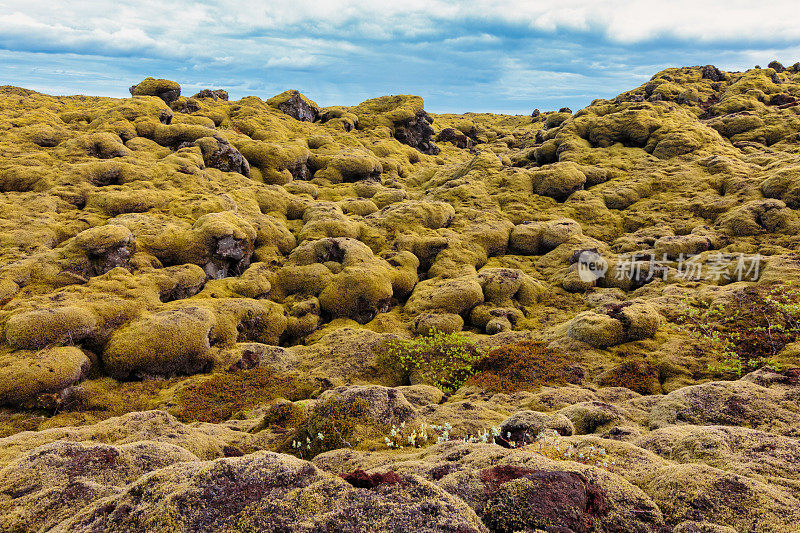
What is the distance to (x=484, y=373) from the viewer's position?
1557 centimetres

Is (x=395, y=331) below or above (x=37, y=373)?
below

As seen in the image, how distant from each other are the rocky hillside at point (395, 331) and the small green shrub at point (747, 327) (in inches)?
4.5

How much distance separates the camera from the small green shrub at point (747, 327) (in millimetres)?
13453

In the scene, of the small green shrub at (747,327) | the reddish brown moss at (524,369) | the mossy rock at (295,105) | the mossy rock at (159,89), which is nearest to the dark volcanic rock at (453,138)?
the mossy rock at (295,105)

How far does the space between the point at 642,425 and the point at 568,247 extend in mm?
19521

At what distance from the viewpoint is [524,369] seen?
49.3 ft

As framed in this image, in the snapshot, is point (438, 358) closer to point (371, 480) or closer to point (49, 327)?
point (371, 480)

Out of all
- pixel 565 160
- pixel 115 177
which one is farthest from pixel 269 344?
pixel 565 160

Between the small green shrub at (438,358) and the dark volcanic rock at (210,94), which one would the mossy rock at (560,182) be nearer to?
the small green shrub at (438,358)

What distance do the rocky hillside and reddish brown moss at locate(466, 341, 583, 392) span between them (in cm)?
14

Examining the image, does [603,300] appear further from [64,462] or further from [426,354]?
[64,462]

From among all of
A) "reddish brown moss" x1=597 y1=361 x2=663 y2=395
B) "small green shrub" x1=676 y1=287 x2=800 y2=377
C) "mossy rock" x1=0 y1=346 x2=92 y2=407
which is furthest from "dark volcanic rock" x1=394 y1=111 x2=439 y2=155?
"mossy rock" x1=0 y1=346 x2=92 y2=407

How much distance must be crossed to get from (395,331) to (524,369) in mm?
7745

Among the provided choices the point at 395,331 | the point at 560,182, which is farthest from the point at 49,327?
the point at 560,182
